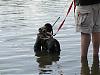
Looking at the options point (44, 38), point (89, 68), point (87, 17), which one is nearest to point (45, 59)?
point (44, 38)

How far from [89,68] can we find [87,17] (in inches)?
40.6

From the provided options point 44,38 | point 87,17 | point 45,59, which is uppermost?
point 87,17

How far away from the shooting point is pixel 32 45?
981cm

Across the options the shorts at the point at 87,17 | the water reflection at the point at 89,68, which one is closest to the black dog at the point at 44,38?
the water reflection at the point at 89,68

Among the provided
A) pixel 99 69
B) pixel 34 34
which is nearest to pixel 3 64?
pixel 99 69

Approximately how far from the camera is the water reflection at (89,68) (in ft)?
23.1

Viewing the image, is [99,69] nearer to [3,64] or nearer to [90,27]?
[90,27]

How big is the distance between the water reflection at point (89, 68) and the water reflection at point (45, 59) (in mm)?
670

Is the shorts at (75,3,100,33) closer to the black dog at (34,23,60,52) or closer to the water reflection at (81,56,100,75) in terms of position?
the water reflection at (81,56,100,75)

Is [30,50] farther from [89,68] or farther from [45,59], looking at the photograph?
[89,68]

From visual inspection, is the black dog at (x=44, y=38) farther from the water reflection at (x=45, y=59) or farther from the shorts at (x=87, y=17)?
the shorts at (x=87, y=17)

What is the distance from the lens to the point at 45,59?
8.37 metres

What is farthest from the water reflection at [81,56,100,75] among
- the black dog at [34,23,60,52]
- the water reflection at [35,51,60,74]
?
the black dog at [34,23,60,52]

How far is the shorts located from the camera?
24.2 ft
